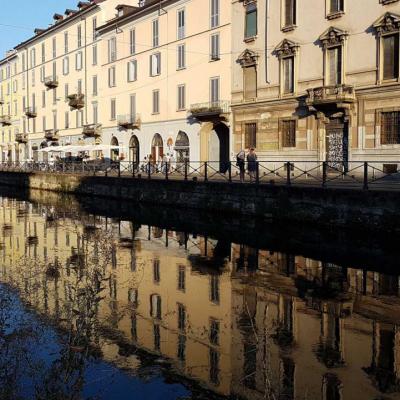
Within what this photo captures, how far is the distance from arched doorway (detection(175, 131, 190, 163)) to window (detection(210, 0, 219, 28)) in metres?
7.60

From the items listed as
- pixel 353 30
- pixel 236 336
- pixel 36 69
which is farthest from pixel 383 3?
pixel 36 69

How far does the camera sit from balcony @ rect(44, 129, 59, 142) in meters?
59.3

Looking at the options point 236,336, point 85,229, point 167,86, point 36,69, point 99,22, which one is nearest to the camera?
point 236,336

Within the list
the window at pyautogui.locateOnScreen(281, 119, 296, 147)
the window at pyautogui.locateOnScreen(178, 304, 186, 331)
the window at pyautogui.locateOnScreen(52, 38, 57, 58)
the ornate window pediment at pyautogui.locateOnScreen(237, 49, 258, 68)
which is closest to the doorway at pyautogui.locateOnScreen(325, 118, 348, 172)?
the window at pyautogui.locateOnScreen(281, 119, 296, 147)

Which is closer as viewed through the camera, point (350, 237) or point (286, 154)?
point (350, 237)

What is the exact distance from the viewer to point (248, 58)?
34250mm

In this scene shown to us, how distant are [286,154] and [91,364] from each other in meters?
25.6

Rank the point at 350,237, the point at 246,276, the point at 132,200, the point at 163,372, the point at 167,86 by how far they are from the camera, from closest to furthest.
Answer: the point at 163,372 → the point at 246,276 → the point at 350,237 → the point at 132,200 → the point at 167,86

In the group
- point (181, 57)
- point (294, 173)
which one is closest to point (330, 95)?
point (294, 173)

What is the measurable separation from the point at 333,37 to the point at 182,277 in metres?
20.3

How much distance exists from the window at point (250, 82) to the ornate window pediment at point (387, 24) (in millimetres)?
8731

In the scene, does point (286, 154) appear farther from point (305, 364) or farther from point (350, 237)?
point (305, 364)

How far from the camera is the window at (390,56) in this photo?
Answer: 26.3 m

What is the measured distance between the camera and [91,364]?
7266 mm
